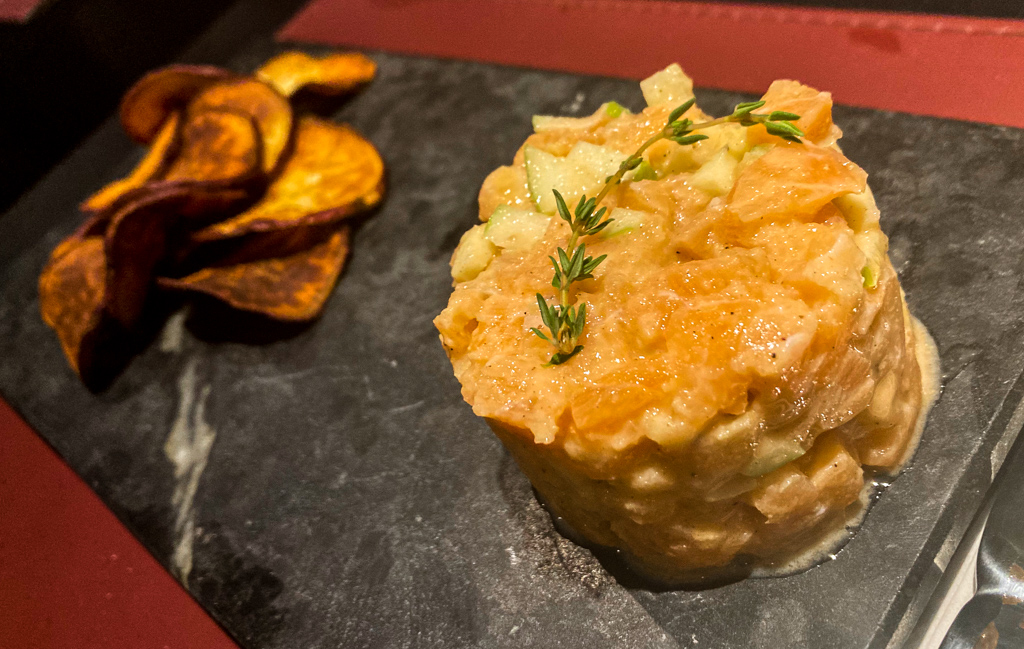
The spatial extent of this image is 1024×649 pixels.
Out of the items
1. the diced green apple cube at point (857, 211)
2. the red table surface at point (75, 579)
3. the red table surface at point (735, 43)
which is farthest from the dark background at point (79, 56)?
the diced green apple cube at point (857, 211)

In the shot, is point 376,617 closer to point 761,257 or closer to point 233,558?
point 233,558

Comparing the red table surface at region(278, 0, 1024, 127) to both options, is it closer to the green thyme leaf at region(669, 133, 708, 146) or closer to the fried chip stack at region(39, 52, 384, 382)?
the fried chip stack at region(39, 52, 384, 382)

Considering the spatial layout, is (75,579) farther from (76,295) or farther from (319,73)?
(319,73)

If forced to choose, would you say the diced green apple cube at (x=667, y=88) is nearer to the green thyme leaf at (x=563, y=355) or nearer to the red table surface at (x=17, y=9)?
the green thyme leaf at (x=563, y=355)

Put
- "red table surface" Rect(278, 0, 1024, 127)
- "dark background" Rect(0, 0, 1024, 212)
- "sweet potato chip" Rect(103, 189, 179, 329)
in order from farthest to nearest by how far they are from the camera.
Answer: "dark background" Rect(0, 0, 1024, 212)
"sweet potato chip" Rect(103, 189, 179, 329)
"red table surface" Rect(278, 0, 1024, 127)

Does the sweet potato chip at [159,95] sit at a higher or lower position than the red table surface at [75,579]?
higher

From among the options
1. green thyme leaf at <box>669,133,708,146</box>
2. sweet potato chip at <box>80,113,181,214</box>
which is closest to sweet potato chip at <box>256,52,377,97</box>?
sweet potato chip at <box>80,113,181,214</box>
